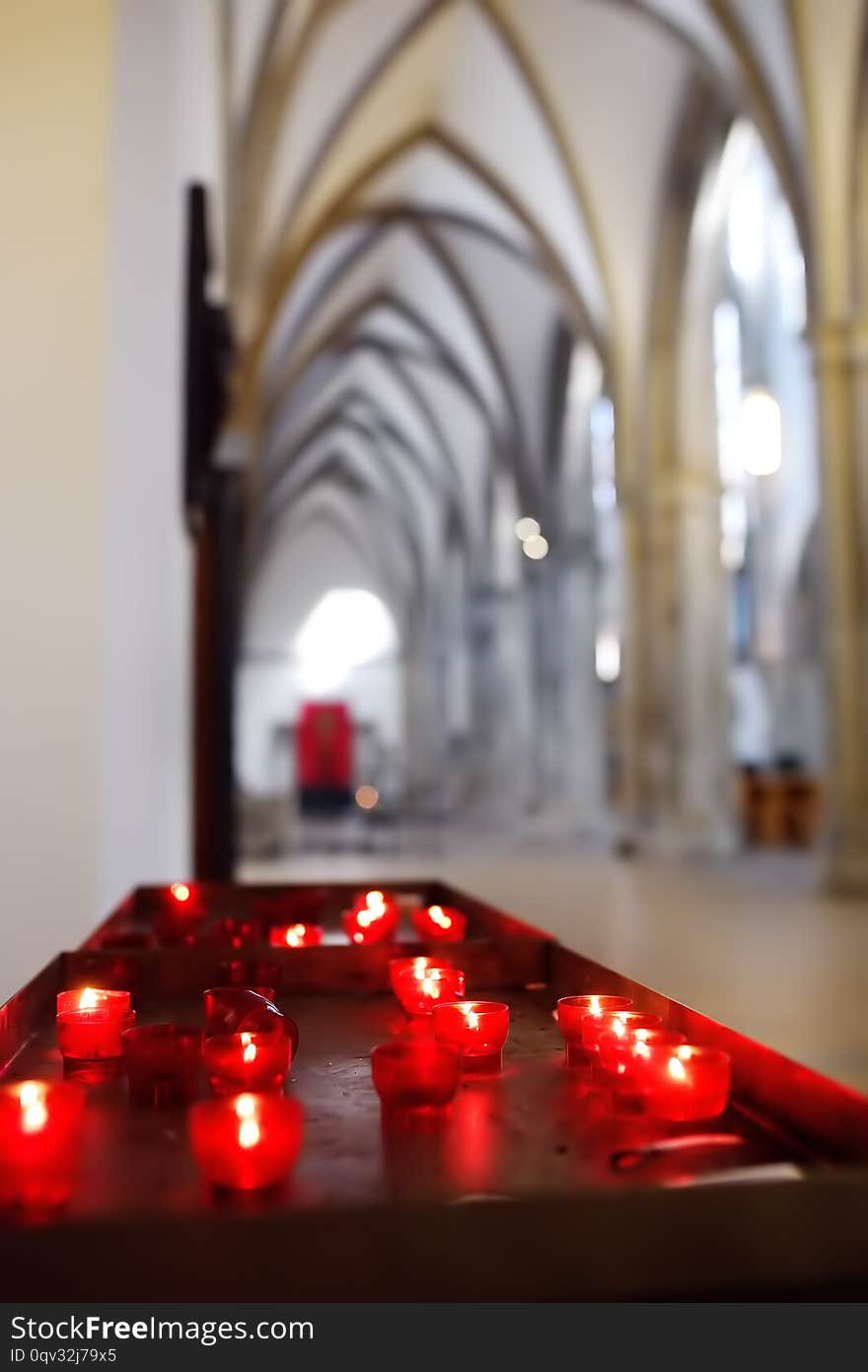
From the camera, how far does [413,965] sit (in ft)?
4.31

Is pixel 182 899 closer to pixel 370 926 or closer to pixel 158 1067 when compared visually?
pixel 370 926

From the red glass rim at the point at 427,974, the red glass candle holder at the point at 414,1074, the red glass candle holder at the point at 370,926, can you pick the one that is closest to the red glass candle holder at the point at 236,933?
the red glass candle holder at the point at 370,926

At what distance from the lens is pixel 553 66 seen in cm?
1173

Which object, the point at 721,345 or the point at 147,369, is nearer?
the point at 147,369

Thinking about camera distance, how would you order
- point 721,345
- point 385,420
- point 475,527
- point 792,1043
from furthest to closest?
point 385,420
point 475,527
point 721,345
point 792,1043

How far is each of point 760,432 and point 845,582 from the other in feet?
25.2

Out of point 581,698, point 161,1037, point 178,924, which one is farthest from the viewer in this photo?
point 581,698

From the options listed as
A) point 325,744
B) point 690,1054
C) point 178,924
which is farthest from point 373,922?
point 325,744

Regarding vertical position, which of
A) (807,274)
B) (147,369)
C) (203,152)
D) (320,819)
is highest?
(807,274)

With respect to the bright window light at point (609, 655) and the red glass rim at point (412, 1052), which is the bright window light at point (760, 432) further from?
the red glass rim at point (412, 1052)

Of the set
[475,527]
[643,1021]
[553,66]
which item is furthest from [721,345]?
[643,1021]
